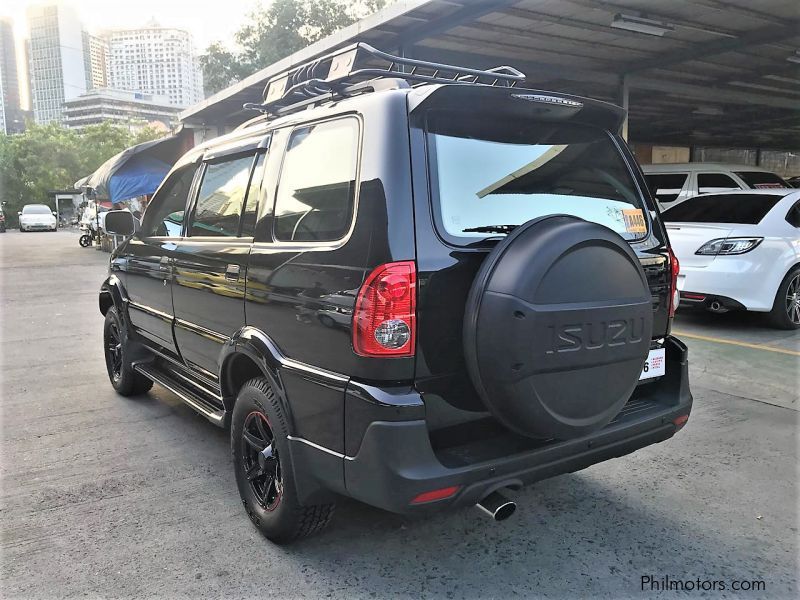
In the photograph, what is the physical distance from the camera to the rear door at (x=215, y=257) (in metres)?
3.12

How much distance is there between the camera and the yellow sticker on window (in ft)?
9.77

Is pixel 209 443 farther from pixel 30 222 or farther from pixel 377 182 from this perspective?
pixel 30 222

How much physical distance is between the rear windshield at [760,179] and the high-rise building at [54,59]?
178 ft

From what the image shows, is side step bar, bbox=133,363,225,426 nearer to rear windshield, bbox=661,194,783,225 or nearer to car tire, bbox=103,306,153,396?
car tire, bbox=103,306,153,396

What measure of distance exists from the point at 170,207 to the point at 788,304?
255 inches

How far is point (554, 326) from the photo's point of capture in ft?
7.36

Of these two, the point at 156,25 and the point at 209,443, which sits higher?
the point at 156,25

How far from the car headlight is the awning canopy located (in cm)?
1389

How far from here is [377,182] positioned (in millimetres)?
2340

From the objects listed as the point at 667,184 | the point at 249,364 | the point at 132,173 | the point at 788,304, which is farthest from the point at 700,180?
the point at 132,173

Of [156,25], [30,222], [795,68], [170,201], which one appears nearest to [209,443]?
[170,201]

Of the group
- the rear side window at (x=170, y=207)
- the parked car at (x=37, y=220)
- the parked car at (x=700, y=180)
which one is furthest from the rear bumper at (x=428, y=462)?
the parked car at (x=37, y=220)

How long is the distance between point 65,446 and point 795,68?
16625mm

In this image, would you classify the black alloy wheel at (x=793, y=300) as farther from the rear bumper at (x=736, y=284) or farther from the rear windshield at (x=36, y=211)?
the rear windshield at (x=36, y=211)
